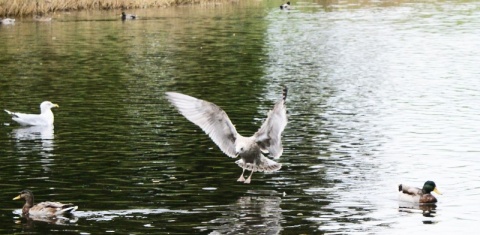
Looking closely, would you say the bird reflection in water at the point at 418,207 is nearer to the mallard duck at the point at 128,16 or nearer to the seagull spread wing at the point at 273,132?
the seagull spread wing at the point at 273,132

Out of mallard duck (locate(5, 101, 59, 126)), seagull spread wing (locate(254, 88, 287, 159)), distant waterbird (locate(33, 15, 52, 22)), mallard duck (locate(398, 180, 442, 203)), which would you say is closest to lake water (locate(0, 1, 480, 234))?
mallard duck (locate(398, 180, 442, 203))

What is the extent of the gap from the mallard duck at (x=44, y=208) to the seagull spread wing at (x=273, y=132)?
11.1 ft

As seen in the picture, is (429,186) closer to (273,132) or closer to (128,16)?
(273,132)

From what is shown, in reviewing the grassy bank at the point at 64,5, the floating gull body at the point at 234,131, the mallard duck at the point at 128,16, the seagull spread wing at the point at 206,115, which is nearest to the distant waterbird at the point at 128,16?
the mallard duck at the point at 128,16

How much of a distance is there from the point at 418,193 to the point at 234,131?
3.28 m

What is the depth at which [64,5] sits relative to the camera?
220ft

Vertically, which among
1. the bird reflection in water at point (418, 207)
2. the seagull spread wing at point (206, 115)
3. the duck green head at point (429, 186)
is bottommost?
the bird reflection in water at point (418, 207)

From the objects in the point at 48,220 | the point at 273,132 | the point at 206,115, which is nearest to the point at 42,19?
the point at 206,115

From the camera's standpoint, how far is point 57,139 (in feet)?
81.8

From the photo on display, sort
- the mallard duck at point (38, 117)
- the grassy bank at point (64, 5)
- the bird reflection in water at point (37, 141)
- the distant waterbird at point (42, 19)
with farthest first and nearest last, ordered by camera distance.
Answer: the grassy bank at point (64, 5), the distant waterbird at point (42, 19), the mallard duck at point (38, 117), the bird reflection in water at point (37, 141)

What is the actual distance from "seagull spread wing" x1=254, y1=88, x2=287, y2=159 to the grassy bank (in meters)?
47.2

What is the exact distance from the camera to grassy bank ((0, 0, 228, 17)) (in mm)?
63250

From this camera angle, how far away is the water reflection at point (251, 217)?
16.0m

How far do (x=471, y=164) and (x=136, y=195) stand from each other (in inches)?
282
